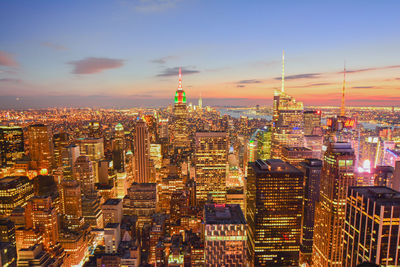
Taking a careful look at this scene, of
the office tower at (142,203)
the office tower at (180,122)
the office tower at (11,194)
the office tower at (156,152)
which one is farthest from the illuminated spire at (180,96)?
the office tower at (11,194)

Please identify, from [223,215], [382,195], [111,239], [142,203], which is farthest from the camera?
[142,203]

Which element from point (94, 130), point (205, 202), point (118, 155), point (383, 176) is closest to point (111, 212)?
point (205, 202)

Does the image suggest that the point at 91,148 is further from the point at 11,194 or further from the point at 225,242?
the point at 225,242

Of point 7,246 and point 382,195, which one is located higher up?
point 382,195

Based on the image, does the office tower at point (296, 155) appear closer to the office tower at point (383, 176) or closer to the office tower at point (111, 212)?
the office tower at point (383, 176)

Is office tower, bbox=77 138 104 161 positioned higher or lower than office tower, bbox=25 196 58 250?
higher

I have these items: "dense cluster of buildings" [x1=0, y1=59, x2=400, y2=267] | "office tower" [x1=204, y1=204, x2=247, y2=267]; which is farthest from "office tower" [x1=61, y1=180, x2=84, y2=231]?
"office tower" [x1=204, y1=204, x2=247, y2=267]

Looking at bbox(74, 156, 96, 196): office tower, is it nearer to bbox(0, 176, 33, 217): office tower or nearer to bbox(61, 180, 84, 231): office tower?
bbox(61, 180, 84, 231): office tower
